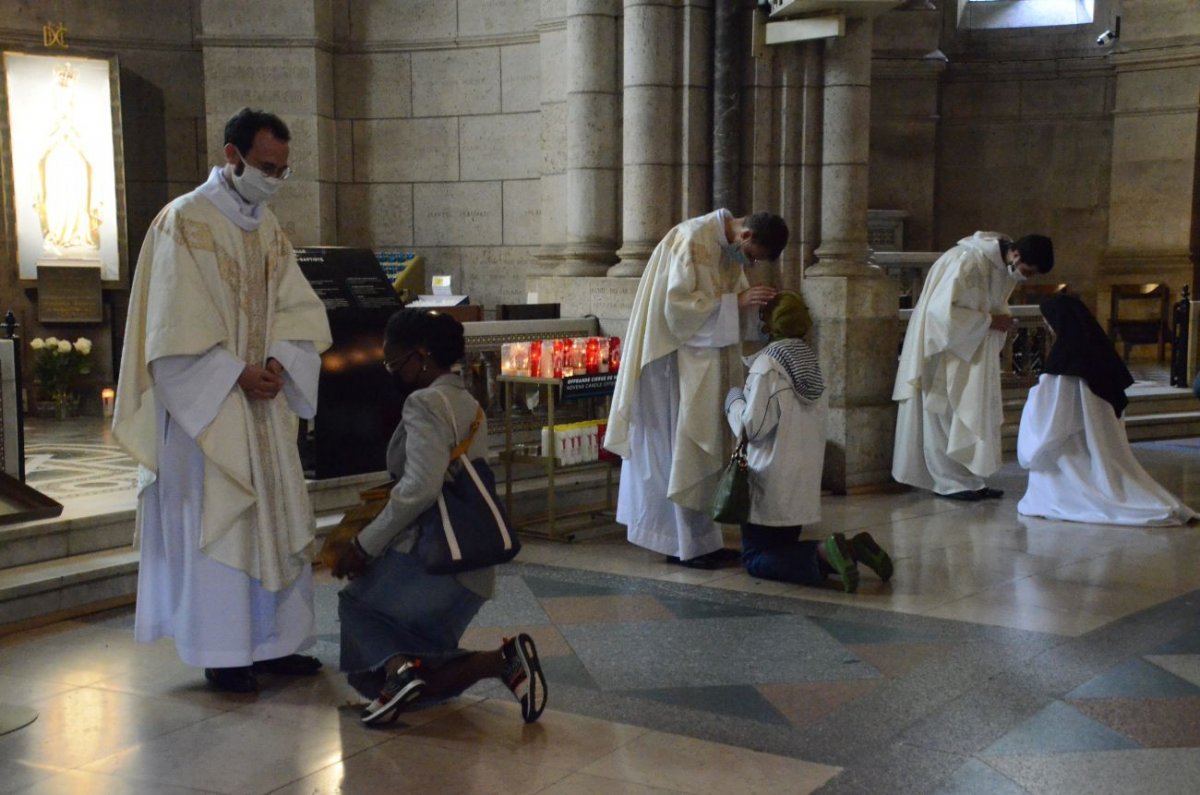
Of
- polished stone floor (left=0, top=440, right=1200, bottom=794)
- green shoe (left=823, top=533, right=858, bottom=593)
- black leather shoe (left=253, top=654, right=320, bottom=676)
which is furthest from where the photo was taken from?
green shoe (left=823, top=533, right=858, bottom=593)

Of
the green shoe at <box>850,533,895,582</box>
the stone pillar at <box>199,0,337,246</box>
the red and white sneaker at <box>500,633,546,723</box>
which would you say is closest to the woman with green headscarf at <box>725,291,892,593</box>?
the green shoe at <box>850,533,895,582</box>

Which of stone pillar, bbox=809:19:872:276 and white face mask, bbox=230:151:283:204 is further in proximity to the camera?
stone pillar, bbox=809:19:872:276

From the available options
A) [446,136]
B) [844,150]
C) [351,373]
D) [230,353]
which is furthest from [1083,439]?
[446,136]

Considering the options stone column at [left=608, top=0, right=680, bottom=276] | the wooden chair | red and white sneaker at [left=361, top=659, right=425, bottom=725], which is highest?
stone column at [left=608, top=0, right=680, bottom=276]

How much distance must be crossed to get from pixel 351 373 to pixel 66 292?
5136 millimetres

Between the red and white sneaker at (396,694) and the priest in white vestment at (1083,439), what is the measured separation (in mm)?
4846

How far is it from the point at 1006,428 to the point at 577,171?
13.2 feet

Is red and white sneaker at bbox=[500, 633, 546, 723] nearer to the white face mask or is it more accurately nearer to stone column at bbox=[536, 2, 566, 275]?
the white face mask

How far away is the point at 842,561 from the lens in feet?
19.0

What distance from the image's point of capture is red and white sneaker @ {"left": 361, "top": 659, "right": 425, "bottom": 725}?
13.2 ft

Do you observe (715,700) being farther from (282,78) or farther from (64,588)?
(282,78)

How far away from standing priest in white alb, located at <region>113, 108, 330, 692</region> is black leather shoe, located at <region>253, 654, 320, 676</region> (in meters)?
0.12

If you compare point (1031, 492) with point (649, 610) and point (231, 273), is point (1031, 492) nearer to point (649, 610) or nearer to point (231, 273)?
point (649, 610)

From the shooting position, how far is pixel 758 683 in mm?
4645
